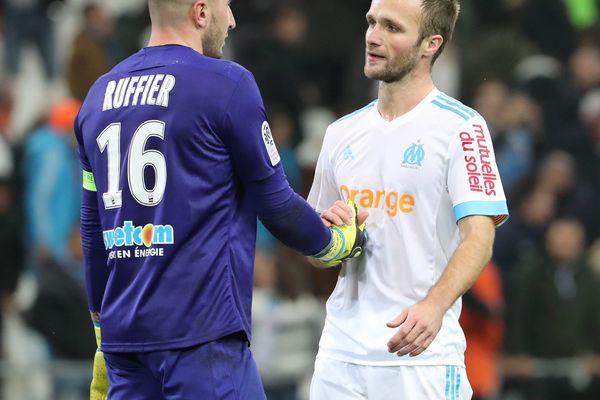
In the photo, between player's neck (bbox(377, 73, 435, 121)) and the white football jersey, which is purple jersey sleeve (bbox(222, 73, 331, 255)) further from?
player's neck (bbox(377, 73, 435, 121))

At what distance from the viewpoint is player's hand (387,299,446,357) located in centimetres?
559

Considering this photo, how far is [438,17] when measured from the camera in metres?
6.27

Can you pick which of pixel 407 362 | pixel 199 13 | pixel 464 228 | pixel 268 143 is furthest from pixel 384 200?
pixel 199 13

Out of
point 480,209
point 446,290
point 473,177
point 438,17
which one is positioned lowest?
point 446,290

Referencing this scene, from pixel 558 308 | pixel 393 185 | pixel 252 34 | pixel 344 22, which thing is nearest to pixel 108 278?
pixel 393 185

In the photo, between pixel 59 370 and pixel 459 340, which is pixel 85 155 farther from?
pixel 59 370

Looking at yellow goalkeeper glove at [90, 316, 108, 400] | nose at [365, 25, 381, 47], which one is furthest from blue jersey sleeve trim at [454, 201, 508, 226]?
yellow goalkeeper glove at [90, 316, 108, 400]

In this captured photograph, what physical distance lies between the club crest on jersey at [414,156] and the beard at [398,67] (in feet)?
1.10

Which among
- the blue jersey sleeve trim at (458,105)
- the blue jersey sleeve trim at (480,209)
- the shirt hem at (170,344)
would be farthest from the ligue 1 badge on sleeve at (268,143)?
the blue jersey sleeve trim at (458,105)

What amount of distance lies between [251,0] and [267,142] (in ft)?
36.6

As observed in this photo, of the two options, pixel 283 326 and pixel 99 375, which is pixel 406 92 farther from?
pixel 283 326

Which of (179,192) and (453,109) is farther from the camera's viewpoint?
(453,109)

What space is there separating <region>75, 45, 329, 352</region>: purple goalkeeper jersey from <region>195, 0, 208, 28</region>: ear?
0.14m

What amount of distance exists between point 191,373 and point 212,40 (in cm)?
137
